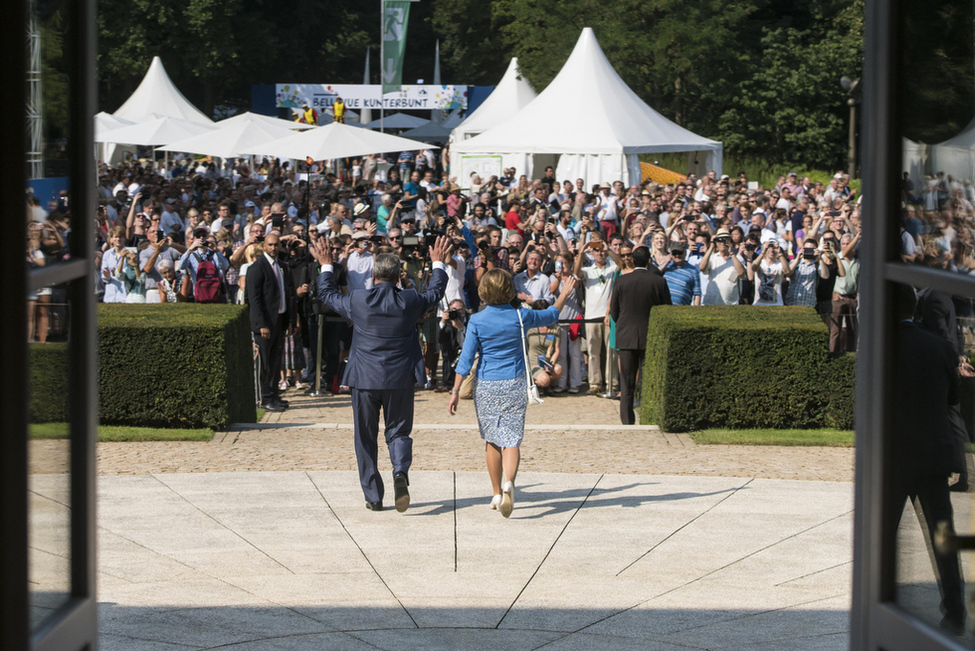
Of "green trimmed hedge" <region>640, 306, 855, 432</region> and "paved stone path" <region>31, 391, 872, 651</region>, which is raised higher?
"green trimmed hedge" <region>640, 306, 855, 432</region>

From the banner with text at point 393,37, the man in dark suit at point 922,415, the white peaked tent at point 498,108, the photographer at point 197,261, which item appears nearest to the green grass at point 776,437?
the photographer at point 197,261

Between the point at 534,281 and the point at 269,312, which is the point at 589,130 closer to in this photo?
the point at 534,281

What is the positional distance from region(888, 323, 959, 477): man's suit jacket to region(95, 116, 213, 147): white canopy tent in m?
24.4

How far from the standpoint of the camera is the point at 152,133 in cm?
2588

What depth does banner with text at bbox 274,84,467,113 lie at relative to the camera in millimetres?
50969

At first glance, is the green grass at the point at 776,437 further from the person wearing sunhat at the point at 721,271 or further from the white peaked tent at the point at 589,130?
the white peaked tent at the point at 589,130

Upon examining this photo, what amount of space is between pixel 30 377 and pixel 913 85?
180 centimetres

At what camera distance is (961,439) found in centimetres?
246

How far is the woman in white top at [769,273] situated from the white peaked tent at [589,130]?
437 inches

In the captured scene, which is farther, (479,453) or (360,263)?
(360,263)

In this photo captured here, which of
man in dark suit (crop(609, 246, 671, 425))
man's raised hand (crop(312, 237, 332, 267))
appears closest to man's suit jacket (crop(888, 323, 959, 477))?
man's raised hand (crop(312, 237, 332, 267))

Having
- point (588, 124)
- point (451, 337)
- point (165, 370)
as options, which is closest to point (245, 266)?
point (451, 337)

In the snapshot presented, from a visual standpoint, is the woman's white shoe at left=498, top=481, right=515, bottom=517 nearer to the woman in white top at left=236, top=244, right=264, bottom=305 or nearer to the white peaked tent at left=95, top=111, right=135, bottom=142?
the woman in white top at left=236, top=244, right=264, bottom=305

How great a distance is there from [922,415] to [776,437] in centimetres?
783
